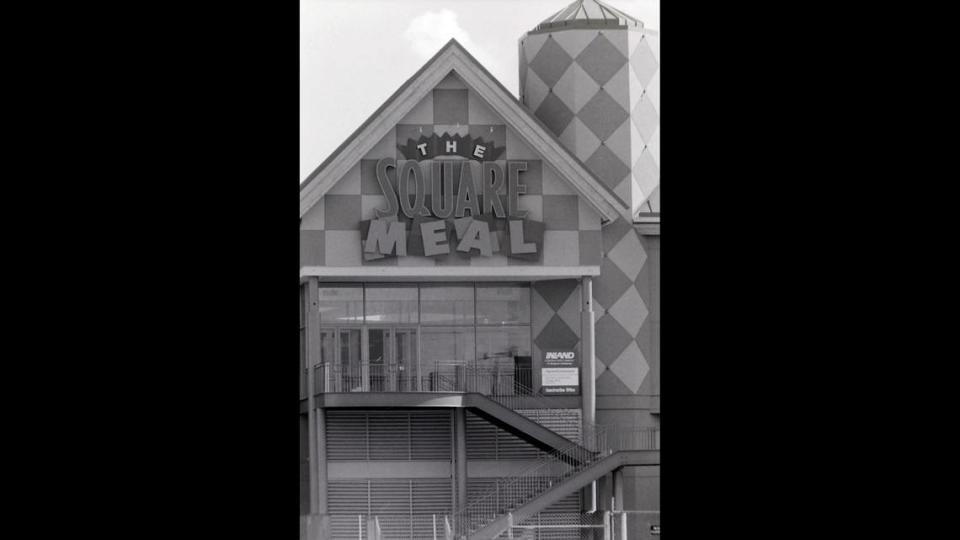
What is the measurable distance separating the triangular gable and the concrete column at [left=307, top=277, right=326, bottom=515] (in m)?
1.59

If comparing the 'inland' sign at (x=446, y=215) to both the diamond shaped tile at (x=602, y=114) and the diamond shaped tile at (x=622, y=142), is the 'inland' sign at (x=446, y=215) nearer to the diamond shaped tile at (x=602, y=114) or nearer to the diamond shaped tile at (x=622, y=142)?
the diamond shaped tile at (x=602, y=114)

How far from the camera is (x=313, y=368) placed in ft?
94.3

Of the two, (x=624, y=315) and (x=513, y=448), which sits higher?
(x=624, y=315)

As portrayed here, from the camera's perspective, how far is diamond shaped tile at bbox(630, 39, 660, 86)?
32.1 meters

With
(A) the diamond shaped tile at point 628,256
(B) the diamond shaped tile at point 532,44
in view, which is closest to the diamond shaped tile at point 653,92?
(B) the diamond shaped tile at point 532,44

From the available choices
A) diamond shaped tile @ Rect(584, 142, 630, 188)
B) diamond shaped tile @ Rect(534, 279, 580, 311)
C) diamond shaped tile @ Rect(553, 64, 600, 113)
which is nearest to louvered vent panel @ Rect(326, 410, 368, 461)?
diamond shaped tile @ Rect(534, 279, 580, 311)

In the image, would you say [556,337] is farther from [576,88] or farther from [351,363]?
[576,88]

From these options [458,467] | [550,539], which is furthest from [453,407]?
[550,539]

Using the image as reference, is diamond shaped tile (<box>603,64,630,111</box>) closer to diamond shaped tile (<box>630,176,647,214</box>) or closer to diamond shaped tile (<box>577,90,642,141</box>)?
diamond shaped tile (<box>577,90,642,141</box>)

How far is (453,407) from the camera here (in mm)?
29203

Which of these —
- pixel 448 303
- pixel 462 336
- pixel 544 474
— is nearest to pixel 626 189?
pixel 448 303

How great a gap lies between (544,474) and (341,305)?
503cm
